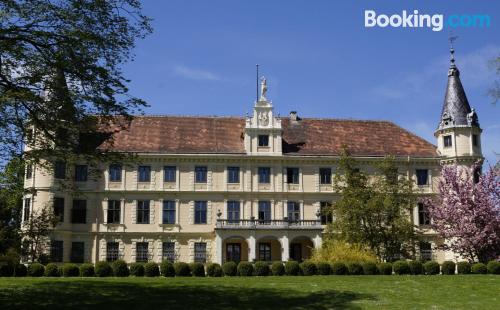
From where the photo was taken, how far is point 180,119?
2126 inches

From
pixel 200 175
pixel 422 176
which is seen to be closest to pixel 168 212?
pixel 200 175

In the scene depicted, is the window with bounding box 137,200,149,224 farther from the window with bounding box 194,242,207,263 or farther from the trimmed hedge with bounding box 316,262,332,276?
the trimmed hedge with bounding box 316,262,332,276

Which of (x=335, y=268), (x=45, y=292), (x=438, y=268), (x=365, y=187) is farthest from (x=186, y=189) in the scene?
(x=45, y=292)

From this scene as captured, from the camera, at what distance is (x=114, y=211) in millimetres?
48656

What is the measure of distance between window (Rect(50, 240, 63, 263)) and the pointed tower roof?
1283 inches

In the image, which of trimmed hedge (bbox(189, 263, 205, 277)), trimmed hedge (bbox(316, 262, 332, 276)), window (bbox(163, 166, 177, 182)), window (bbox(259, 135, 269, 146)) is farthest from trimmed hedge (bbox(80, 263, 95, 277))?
window (bbox(259, 135, 269, 146))

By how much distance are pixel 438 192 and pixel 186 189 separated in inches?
799

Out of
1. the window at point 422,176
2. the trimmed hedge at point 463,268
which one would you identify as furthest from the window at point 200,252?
the trimmed hedge at point 463,268

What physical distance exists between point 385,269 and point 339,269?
274 centimetres

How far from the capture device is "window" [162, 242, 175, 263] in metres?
48.2

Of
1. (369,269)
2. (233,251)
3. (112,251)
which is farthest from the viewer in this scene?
(233,251)

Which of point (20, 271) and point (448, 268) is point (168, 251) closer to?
point (20, 271)

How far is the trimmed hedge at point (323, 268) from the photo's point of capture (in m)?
34.7

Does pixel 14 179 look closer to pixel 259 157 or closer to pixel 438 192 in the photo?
pixel 259 157
